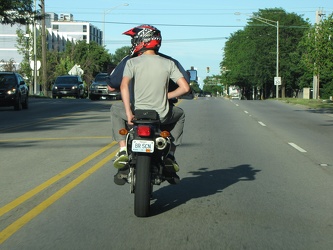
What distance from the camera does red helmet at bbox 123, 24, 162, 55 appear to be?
22.7 feet

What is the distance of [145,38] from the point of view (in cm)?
691

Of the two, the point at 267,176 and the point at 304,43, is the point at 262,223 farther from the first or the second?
the point at 304,43

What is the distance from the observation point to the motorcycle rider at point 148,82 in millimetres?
6730

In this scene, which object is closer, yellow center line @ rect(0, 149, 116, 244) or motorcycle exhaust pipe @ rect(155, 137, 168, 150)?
yellow center line @ rect(0, 149, 116, 244)

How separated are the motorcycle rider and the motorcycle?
18 centimetres

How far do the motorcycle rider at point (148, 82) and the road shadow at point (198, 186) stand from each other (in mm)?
837

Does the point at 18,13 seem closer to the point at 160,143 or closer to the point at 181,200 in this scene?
the point at 181,200

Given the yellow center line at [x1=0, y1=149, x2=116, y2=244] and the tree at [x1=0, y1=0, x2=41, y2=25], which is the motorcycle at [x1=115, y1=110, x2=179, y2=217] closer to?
the yellow center line at [x1=0, y1=149, x2=116, y2=244]

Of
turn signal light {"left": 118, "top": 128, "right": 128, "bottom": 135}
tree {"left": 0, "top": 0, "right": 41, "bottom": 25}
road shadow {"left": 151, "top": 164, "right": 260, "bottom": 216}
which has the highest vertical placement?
tree {"left": 0, "top": 0, "right": 41, "bottom": 25}

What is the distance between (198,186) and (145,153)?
2672 millimetres

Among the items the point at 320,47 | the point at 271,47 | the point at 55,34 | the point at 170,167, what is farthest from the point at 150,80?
the point at 55,34

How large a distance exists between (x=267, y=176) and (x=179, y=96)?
135 inches

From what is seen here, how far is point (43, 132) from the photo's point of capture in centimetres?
1784

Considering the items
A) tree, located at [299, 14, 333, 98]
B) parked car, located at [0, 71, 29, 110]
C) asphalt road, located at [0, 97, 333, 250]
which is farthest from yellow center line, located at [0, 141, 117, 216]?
tree, located at [299, 14, 333, 98]
